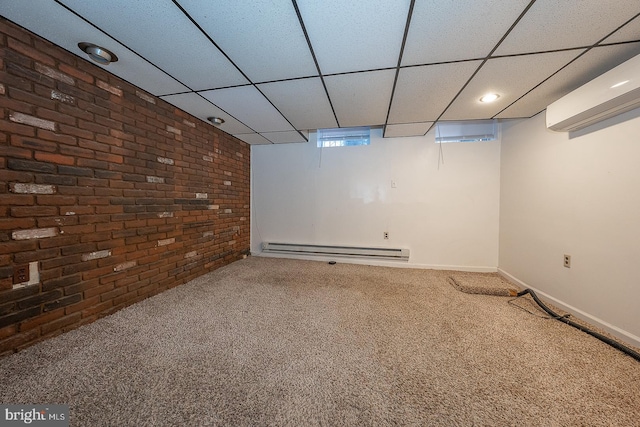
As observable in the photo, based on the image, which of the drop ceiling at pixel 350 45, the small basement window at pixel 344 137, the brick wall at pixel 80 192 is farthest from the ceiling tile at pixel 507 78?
the brick wall at pixel 80 192

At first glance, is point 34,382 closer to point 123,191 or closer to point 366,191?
point 123,191

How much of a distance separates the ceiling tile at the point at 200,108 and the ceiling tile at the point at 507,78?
276 cm

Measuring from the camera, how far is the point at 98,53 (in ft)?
4.81

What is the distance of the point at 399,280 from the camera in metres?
2.77

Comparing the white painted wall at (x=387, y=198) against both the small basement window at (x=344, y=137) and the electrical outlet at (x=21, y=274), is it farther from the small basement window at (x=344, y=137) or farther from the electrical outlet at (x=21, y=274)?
the electrical outlet at (x=21, y=274)

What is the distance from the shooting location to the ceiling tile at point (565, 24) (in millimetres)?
1102

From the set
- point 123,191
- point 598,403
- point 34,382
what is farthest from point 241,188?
point 598,403

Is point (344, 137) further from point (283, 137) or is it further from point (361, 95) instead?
point (361, 95)

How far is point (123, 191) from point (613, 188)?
4310 millimetres

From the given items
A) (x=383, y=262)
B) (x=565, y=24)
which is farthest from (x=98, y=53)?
(x=383, y=262)

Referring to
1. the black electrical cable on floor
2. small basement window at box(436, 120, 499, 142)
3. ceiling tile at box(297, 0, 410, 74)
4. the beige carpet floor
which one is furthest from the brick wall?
the black electrical cable on floor

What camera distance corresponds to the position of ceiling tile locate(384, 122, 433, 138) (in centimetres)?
286

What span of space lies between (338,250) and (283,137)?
2.23 metres

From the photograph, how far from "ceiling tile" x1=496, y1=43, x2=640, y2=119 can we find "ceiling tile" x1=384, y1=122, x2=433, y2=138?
88cm
